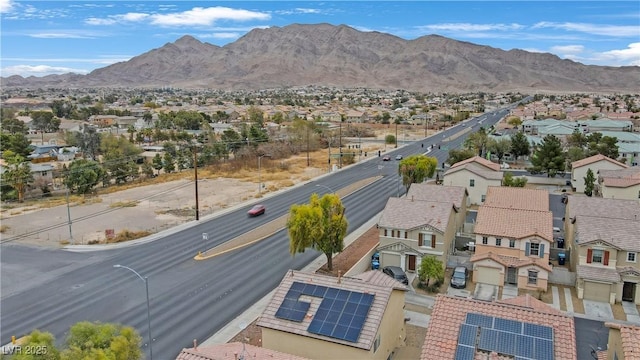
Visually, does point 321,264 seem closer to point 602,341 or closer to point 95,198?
point 602,341

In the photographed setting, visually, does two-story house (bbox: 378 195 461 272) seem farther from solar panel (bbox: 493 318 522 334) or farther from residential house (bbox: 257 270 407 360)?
solar panel (bbox: 493 318 522 334)

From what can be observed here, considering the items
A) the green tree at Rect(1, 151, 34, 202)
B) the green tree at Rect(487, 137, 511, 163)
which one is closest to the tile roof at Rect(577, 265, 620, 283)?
the green tree at Rect(487, 137, 511, 163)

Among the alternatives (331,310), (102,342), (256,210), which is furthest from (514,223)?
(102,342)

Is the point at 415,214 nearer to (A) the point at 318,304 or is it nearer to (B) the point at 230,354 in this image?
(A) the point at 318,304

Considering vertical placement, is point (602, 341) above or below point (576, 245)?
below

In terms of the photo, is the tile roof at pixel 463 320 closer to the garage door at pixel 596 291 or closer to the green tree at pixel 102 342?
the green tree at pixel 102 342

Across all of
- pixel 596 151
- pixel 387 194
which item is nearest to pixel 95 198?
pixel 387 194
